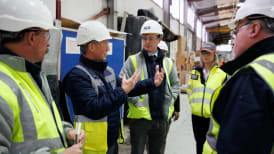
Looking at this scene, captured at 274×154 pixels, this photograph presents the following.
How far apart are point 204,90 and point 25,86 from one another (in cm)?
215

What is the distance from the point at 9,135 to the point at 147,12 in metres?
4.54

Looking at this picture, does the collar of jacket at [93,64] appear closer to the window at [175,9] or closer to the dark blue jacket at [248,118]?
the dark blue jacket at [248,118]

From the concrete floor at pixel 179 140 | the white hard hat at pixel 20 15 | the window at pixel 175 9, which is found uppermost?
the window at pixel 175 9

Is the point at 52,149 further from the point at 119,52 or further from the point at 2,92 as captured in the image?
the point at 119,52

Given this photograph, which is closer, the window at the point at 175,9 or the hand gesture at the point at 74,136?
the hand gesture at the point at 74,136

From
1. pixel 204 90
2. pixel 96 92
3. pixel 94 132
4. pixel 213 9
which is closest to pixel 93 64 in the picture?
pixel 96 92

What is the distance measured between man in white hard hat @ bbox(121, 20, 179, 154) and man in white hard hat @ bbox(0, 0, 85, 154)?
1200 millimetres

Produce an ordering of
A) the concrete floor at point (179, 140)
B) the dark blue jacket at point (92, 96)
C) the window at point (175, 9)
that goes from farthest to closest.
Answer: the window at point (175, 9)
the concrete floor at point (179, 140)
the dark blue jacket at point (92, 96)

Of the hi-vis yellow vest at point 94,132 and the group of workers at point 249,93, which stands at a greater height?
the group of workers at point 249,93

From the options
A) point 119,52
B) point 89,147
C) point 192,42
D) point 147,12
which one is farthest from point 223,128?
point 192,42

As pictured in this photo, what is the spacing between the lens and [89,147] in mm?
1544

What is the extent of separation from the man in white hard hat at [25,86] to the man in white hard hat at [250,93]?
72 centimetres

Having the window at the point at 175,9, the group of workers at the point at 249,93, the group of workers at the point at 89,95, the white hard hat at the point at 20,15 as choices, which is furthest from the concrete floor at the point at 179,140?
the window at the point at 175,9

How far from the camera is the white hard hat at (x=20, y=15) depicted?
3.01 ft
